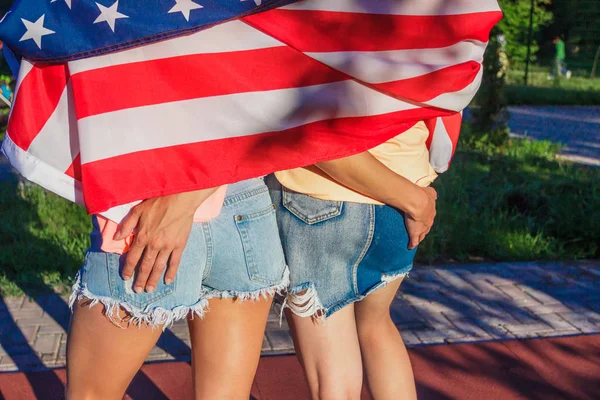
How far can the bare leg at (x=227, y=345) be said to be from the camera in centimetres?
195

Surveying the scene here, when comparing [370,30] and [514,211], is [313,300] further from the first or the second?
[514,211]

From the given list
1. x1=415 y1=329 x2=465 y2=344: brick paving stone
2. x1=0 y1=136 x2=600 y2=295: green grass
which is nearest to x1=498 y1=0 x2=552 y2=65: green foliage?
x1=0 y1=136 x2=600 y2=295: green grass

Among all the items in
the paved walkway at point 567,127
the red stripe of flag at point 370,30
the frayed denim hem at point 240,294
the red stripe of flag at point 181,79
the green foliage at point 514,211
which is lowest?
the paved walkway at point 567,127

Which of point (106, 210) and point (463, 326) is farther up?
A: point (106, 210)

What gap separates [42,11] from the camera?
166cm

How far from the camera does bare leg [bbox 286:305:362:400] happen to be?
217cm

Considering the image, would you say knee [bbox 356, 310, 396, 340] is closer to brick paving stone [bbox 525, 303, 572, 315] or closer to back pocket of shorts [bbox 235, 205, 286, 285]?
back pocket of shorts [bbox 235, 205, 286, 285]

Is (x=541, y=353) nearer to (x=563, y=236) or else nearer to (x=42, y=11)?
(x=563, y=236)

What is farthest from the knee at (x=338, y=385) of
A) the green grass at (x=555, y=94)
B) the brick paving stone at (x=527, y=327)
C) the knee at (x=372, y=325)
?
the green grass at (x=555, y=94)

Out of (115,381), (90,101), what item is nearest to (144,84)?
(90,101)

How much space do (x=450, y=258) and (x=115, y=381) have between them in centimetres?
374

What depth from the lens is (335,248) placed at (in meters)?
2.02

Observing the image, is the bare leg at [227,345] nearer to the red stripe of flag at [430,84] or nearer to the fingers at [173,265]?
the fingers at [173,265]

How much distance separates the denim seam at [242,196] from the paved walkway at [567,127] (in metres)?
7.55
